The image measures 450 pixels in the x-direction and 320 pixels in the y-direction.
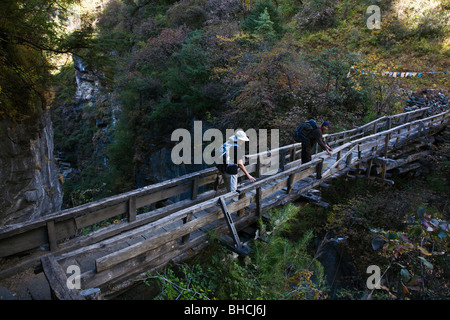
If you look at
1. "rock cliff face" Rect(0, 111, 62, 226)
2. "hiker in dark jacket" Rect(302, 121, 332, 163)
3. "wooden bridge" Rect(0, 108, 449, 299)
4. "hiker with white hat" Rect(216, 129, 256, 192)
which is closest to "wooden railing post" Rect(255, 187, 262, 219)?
"wooden bridge" Rect(0, 108, 449, 299)

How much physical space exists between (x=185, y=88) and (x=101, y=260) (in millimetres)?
14312

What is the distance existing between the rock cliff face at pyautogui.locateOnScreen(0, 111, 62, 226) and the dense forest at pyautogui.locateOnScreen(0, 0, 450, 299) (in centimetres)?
65

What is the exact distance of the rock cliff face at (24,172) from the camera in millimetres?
7598

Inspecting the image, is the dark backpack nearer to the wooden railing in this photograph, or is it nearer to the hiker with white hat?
the wooden railing

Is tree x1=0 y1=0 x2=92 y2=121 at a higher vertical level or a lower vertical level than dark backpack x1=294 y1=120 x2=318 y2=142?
higher

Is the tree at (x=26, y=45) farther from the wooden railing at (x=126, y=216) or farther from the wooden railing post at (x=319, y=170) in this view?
the wooden railing post at (x=319, y=170)

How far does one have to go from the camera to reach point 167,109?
1703 cm

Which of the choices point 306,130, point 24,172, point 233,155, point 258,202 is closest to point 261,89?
point 306,130

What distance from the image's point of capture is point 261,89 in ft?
41.3

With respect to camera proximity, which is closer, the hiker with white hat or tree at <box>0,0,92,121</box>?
the hiker with white hat

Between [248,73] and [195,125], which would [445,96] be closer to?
[248,73]

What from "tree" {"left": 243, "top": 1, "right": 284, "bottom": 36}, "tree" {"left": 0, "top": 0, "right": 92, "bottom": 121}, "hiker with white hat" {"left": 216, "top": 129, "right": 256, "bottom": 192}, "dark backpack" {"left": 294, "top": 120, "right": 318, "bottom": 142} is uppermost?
"tree" {"left": 243, "top": 1, "right": 284, "bottom": 36}

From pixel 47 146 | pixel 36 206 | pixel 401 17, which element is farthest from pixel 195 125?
pixel 401 17

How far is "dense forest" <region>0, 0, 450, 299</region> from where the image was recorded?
472 cm
